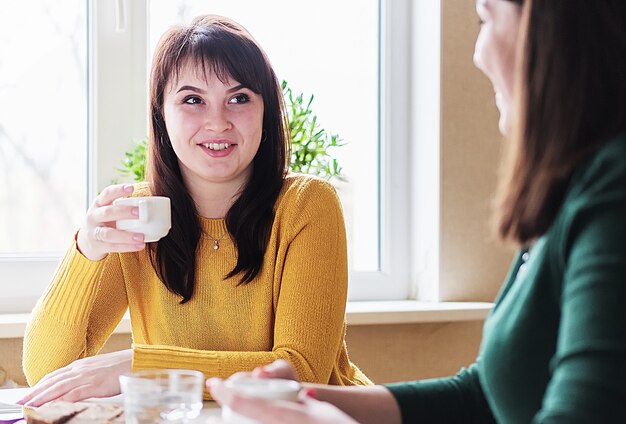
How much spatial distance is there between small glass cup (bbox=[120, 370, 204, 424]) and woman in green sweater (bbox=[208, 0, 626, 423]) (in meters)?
0.16

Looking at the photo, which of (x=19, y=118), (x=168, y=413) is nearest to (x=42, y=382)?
(x=168, y=413)

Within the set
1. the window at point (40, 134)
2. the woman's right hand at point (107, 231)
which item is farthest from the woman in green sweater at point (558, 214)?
the window at point (40, 134)

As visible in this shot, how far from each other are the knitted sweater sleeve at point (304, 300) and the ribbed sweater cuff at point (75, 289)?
21 centimetres

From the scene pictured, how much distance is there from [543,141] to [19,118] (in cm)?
189

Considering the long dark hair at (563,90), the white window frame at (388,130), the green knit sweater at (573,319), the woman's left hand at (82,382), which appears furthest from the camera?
the white window frame at (388,130)

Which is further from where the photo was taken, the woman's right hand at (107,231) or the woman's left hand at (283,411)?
the woman's right hand at (107,231)

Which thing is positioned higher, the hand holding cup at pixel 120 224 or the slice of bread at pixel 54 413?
the hand holding cup at pixel 120 224

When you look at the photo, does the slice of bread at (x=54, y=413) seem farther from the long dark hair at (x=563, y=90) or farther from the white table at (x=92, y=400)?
the long dark hair at (x=563, y=90)

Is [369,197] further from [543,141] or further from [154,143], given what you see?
[543,141]

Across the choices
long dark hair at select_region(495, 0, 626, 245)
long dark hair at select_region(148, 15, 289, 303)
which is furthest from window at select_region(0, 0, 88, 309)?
long dark hair at select_region(495, 0, 626, 245)

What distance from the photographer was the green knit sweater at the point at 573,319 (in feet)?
2.30

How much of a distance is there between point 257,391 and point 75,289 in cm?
98

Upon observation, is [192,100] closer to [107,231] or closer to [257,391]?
[107,231]

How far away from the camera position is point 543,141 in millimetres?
831
